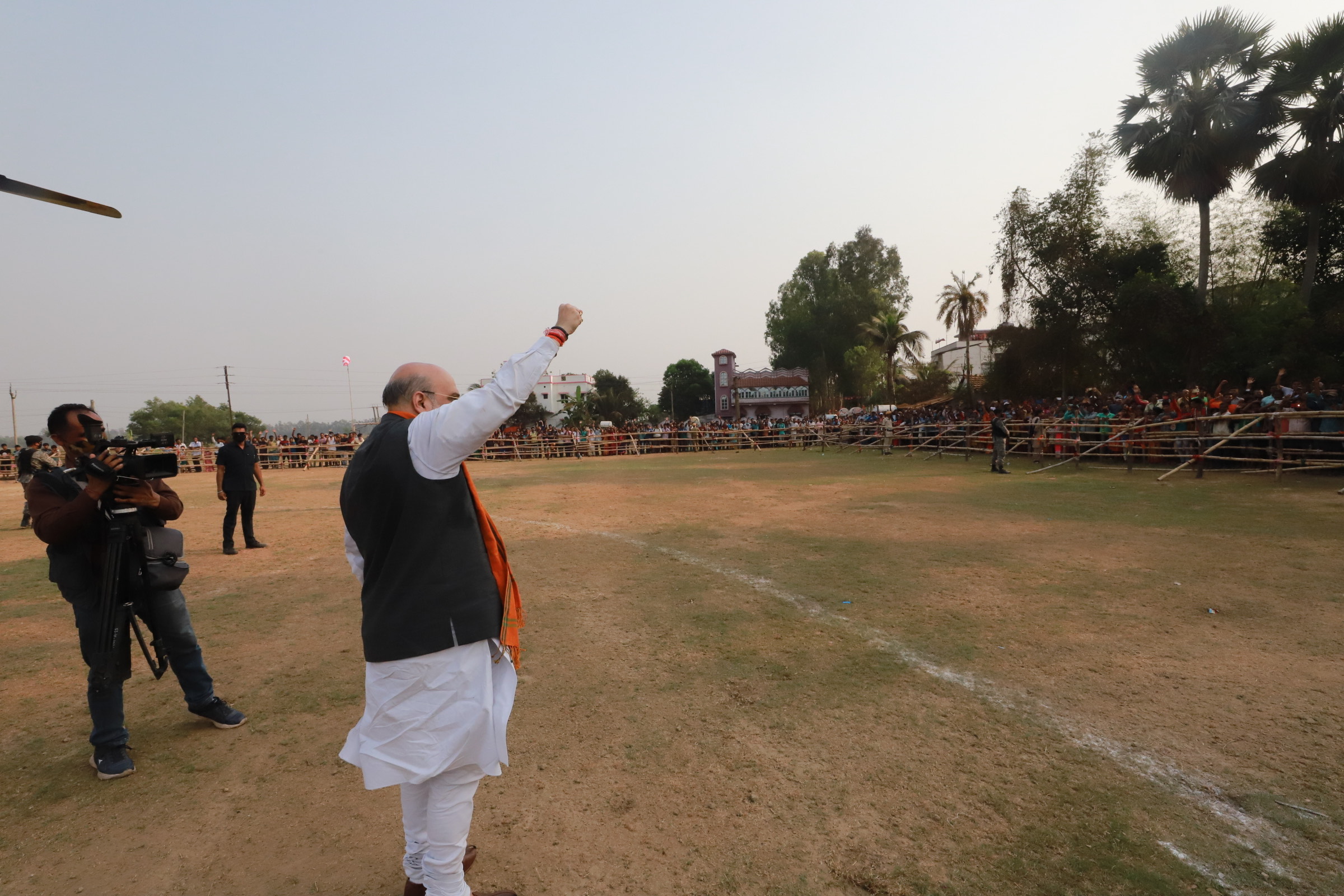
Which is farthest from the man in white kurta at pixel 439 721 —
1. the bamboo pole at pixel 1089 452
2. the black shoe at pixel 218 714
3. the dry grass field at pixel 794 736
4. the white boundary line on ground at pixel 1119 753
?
the bamboo pole at pixel 1089 452

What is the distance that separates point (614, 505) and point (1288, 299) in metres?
19.5

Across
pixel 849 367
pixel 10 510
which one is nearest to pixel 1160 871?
pixel 10 510

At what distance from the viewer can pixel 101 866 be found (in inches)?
105

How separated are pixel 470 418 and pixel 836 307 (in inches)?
2096

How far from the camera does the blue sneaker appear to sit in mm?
3359

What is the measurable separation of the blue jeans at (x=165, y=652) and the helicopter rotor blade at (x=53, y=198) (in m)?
1.82

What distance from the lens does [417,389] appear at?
2396mm

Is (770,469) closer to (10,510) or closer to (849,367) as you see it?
(10,510)

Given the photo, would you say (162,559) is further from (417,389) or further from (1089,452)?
(1089,452)

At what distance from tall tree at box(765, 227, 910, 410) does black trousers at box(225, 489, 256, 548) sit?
45354 millimetres

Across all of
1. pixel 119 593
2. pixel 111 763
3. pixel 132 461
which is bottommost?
pixel 111 763

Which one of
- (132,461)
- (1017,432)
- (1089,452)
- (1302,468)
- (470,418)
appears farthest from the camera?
(1017,432)

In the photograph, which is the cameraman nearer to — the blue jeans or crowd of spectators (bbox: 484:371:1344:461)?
the blue jeans

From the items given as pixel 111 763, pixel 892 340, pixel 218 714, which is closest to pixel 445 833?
pixel 111 763
